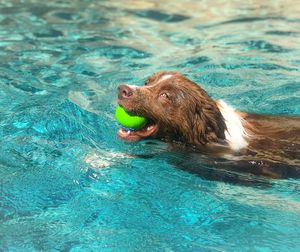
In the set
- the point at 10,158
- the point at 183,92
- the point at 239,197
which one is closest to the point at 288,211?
the point at 239,197

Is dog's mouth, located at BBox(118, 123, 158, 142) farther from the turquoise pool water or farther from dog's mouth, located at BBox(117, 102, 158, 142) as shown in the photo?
the turquoise pool water

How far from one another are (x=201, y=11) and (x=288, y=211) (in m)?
8.21

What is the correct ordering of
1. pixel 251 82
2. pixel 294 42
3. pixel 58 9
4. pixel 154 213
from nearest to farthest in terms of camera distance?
1. pixel 154 213
2. pixel 251 82
3. pixel 294 42
4. pixel 58 9

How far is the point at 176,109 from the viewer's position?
6.22 metres

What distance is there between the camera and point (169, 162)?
20.4 ft

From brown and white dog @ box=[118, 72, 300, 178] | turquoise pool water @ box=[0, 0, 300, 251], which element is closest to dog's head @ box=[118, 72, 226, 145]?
brown and white dog @ box=[118, 72, 300, 178]

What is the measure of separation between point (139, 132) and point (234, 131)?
92 cm

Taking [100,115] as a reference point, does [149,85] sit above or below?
above

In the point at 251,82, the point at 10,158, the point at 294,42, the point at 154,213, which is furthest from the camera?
the point at 294,42

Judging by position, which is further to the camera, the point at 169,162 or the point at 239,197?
the point at 169,162

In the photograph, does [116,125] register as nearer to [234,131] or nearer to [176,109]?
[176,109]

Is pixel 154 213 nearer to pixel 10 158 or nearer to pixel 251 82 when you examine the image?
pixel 10 158

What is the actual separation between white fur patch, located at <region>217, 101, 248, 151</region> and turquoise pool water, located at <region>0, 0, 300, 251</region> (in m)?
0.45

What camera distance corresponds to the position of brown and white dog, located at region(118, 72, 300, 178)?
6.15 meters
